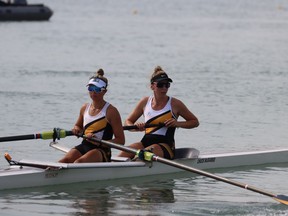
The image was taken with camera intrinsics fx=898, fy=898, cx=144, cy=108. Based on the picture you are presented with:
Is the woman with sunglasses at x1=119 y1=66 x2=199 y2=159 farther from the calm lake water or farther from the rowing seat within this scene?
the calm lake water

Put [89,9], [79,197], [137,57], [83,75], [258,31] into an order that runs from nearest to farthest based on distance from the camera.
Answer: [79,197] < [83,75] < [137,57] < [258,31] < [89,9]

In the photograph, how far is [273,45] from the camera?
3872 cm

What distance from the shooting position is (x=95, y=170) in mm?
11797

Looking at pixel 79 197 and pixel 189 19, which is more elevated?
pixel 189 19

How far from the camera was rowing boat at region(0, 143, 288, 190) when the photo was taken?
11.2 metres

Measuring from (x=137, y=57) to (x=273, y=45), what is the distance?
9.06 meters

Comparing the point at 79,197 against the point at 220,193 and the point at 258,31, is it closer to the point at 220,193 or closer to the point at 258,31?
the point at 220,193

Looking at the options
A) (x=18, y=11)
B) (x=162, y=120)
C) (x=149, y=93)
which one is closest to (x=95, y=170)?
(x=162, y=120)

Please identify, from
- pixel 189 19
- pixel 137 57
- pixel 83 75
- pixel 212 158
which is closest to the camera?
pixel 212 158

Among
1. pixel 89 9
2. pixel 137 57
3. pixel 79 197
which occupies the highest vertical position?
pixel 89 9

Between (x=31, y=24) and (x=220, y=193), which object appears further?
(x=31, y=24)

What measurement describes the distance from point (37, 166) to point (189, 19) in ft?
161

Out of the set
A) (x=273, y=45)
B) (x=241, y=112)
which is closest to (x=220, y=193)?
(x=241, y=112)

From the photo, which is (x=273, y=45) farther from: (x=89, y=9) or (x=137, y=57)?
(x=89, y=9)
